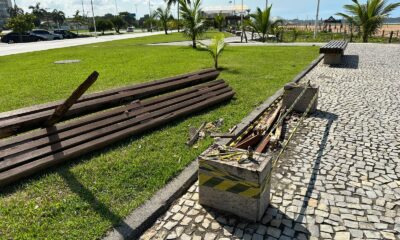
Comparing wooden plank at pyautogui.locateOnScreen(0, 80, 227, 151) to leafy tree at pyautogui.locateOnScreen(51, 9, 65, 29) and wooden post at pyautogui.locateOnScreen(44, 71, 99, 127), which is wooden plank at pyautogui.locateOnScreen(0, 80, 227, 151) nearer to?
wooden post at pyautogui.locateOnScreen(44, 71, 99, 127)

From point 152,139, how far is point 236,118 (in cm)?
189

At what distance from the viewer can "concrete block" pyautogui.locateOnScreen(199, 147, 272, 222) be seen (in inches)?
127

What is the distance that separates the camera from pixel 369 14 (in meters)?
22.1

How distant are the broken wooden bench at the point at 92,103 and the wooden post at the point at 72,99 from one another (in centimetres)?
12

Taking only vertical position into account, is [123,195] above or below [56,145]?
below

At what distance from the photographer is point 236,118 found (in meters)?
6.38

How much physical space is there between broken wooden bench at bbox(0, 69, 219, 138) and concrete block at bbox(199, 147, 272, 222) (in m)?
2.63

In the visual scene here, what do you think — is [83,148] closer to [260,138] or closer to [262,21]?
[260,138]

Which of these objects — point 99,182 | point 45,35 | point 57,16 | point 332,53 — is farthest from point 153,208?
point 57,16

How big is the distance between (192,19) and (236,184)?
55.5 ft

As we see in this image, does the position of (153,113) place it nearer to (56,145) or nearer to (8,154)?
(56,145)

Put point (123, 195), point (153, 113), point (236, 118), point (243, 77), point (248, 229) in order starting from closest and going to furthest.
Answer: point (248, 229) → point (123, 195) → point (153, 113) → point (236, 118) → point (243, 77)

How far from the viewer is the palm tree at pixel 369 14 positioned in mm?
21703

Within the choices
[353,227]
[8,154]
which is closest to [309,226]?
[353,227]
